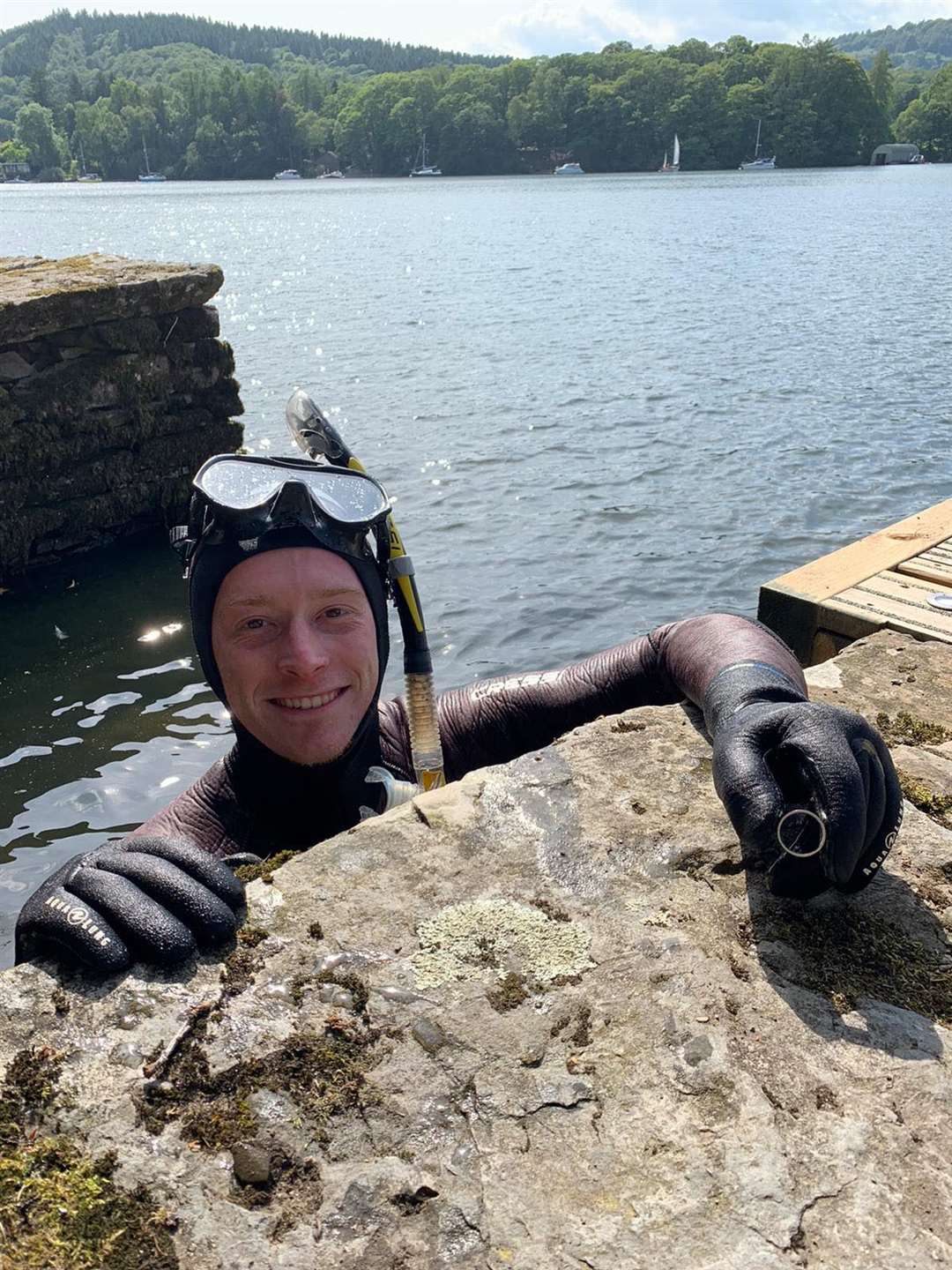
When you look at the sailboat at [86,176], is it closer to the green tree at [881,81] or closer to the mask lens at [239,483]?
the green tree at [881,81]

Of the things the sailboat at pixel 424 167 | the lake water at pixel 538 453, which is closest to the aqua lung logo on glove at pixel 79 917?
the lake water at pixel 538 453

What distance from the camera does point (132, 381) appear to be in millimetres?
10508

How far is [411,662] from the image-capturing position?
11.3ft

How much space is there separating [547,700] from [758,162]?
142871 mm

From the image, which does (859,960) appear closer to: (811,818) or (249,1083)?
(811,818)

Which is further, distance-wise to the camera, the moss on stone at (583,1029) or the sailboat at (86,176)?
the sailboat at (86,176)

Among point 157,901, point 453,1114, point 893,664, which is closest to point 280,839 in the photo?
point 157,901

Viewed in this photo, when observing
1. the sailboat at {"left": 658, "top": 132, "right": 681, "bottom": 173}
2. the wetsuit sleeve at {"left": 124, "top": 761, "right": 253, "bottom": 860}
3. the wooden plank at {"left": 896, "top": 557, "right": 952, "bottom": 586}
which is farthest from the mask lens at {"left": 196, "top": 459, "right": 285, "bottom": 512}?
the sailboat at {"left": 658, "top": 132, "right": 681, "bottom": 173}

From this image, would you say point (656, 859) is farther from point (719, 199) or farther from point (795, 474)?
point (719, 199)

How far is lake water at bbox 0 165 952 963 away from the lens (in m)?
8.01

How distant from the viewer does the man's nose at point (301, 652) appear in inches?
115

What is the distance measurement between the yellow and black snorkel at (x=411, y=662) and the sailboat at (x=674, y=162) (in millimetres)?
137430

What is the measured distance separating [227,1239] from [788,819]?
A: 1.27m

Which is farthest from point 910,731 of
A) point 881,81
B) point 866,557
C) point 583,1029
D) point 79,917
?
point 881,81
